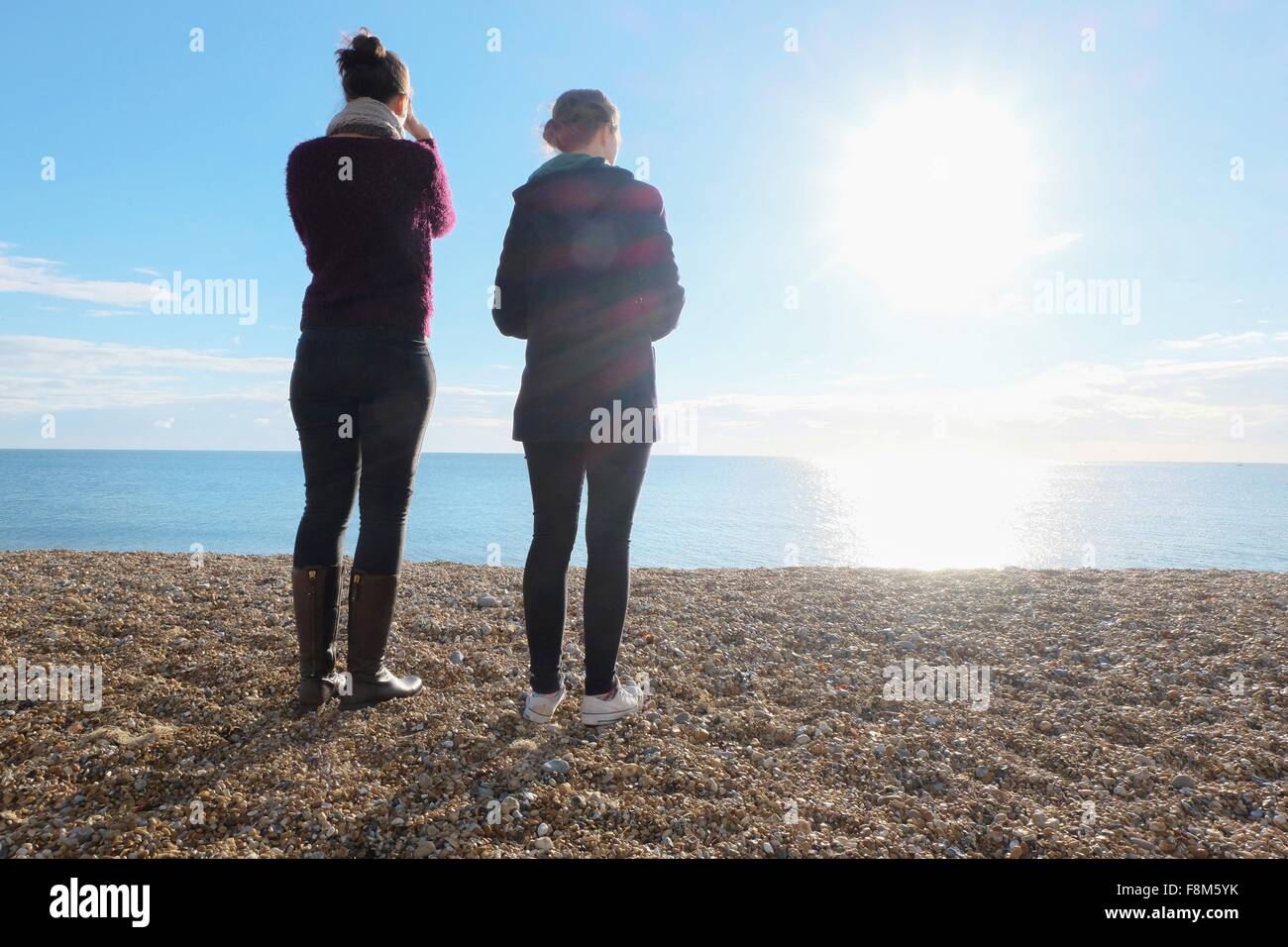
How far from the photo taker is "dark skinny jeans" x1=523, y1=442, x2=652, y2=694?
294 cm

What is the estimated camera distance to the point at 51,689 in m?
3.33

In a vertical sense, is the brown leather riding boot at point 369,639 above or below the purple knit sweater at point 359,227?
below

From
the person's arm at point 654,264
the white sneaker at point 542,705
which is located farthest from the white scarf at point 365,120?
the white sneaker at point 542,705

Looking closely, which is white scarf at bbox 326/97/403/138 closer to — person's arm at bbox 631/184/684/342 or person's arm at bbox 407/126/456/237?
person's arm at bbox 407/126/456/237

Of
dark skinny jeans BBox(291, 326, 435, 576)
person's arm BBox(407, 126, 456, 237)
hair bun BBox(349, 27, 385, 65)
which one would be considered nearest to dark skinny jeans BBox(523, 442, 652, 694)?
dark skinny jeans BBox(291, 326, 435, 576)

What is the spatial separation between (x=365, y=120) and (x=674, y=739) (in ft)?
9.93

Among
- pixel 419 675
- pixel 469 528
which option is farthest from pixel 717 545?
pixel 419 675

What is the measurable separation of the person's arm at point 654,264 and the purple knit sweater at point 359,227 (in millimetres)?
970

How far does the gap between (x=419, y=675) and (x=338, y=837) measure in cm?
159

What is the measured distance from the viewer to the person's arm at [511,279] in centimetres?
302

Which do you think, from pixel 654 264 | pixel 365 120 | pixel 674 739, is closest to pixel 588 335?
pixel 654 264

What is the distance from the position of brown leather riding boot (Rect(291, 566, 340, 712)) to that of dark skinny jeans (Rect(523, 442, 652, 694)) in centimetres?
85

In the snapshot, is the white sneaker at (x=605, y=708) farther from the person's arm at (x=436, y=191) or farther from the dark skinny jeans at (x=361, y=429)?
the person's arm at (x=436, y=191)

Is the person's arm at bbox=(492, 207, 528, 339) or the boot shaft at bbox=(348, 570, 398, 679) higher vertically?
the person's arm at bbox=(492, 207, 528, 339)
